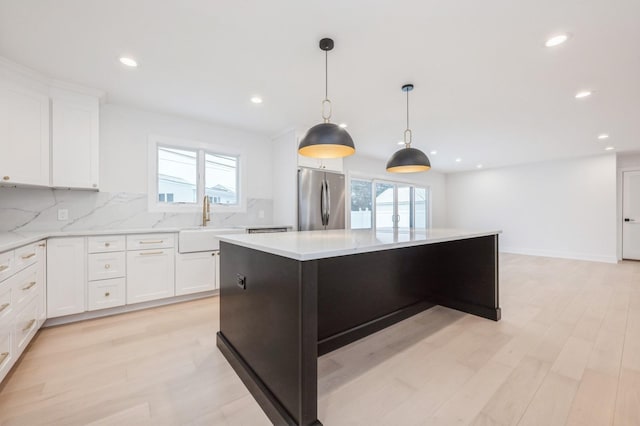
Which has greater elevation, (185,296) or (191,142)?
(191,142)

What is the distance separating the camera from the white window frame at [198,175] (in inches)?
136

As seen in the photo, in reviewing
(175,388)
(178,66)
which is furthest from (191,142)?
(175,388)

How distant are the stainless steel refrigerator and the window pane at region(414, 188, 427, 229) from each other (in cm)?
407

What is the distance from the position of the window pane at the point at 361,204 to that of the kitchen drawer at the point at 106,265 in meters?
4.19

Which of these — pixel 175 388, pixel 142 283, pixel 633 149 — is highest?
pixel 633 149

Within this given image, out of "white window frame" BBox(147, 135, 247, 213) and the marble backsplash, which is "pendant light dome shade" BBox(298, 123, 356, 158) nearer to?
"white window frame" BBox(147, 135, 247, 213)

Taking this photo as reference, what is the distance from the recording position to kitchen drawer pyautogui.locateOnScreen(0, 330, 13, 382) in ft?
5.21

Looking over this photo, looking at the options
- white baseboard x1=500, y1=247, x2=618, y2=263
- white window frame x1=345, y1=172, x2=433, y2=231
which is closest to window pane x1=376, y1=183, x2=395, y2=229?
white window frame x1=345, y1=172, x2=433, y2=231

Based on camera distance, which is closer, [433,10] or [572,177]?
[433,10]

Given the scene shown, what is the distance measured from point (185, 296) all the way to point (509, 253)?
7.61 meters

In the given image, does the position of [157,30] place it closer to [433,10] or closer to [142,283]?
[433,10]

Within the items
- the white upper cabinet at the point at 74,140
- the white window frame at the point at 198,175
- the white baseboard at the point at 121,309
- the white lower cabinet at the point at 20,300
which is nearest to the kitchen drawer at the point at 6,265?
the white lower cabinet at the point at 20,300

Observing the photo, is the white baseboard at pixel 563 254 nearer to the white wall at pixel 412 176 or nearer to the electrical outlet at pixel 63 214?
the white wall at pixel 412 176

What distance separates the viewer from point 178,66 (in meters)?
2.41
